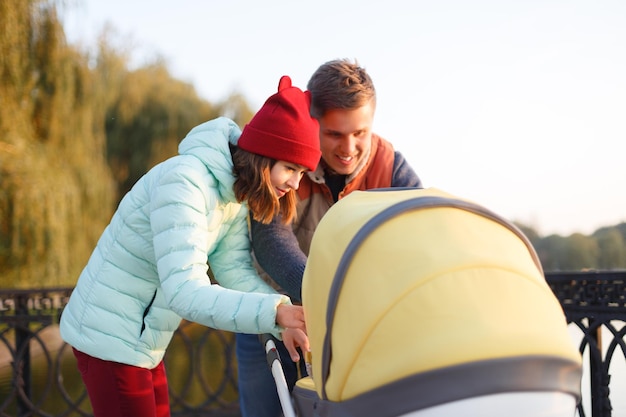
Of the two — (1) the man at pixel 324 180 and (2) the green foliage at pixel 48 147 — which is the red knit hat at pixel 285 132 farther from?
(2) the green foliage at pixel 48 147

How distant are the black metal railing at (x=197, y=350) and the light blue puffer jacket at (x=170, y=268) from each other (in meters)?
1.84

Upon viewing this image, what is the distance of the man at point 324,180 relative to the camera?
2.35 metres

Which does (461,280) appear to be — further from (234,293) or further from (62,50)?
(62,50)

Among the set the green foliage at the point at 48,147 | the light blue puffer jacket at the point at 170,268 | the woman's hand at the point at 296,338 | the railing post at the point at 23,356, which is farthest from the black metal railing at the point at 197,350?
the woman's hand at the point at 296,338

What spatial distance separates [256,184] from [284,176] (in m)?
0.10

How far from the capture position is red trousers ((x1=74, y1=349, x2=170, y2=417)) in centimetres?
220

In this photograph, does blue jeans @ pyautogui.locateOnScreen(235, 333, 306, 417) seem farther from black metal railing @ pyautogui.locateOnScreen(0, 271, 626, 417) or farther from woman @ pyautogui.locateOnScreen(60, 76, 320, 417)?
black metal railing @ pyautogui.locateOnScreen(0, 271, 626, 417)

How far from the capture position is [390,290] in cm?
150

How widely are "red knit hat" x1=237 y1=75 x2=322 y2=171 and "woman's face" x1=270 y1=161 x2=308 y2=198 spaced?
36 mm

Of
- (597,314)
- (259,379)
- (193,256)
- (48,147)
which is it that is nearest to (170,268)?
(193,256)

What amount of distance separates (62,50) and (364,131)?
713cm

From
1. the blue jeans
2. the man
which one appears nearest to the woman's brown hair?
the man

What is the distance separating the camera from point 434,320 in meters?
1.44

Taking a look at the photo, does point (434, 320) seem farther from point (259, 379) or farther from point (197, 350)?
point (197, 350)
